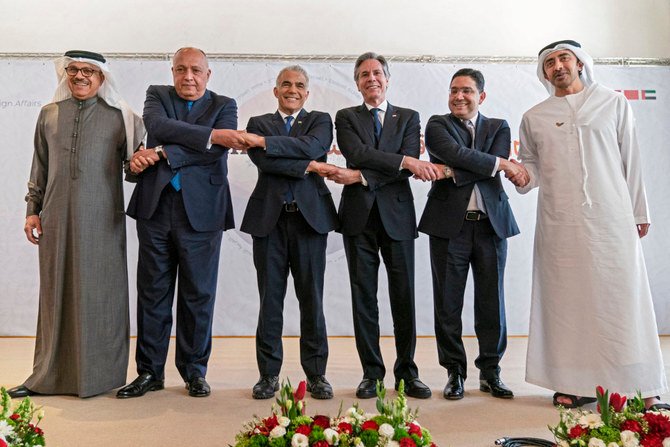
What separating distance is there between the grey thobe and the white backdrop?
207 cm

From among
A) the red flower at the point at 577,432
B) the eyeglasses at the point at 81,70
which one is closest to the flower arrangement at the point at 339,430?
the red flower at the point at 577,432

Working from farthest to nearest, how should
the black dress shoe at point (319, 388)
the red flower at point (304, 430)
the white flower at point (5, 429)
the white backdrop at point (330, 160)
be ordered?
the white backdrop at point (330, 160)
the black dress shoe at point (319, 388)
the red flower at point (304, 430)
the white flower at point (5, 429)

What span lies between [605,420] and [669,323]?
4495 millimetres

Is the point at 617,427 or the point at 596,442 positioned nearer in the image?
the point at 596,442

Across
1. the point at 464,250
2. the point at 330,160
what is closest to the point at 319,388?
the point at 464,250

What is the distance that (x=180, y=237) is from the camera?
3.36 meters

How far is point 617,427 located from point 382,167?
1832 millimetres

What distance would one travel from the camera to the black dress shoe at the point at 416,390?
3.25 metres

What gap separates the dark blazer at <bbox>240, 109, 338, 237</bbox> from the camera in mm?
3258

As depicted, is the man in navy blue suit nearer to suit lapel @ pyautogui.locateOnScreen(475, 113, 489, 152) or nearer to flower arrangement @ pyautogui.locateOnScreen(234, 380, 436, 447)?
suit lapel @ pyautogui.locateOnScreen(475, 113, 489, 152)

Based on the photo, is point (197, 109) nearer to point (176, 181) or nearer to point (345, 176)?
point (176, 181)

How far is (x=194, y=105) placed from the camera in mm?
3498

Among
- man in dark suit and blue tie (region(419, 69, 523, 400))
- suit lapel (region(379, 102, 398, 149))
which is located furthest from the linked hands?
suit lapel (region(379, 102, 398, 149))

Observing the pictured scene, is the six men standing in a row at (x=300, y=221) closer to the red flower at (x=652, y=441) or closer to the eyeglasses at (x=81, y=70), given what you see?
the eyeglasses at (x=81, y=70)
